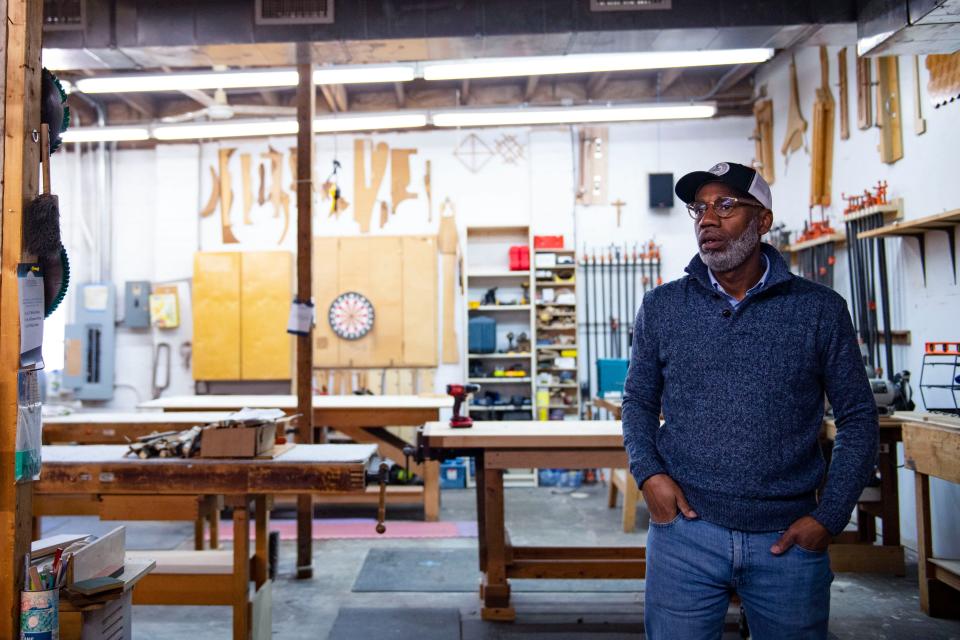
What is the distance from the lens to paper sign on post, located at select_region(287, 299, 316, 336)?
402cm

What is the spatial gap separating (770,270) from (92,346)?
24.4ft

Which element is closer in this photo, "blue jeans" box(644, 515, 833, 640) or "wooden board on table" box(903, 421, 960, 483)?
"blue jeans" box(644, 515, 833, 640)

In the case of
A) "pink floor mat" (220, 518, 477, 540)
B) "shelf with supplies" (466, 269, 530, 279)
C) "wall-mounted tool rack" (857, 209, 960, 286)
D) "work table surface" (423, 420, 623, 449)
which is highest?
"shelf with supplies" (466, 269, 530, 279)

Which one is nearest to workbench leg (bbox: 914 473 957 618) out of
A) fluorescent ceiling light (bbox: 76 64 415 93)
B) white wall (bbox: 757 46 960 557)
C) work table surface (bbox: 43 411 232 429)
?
white wall (bbox: 757 46 960 557)

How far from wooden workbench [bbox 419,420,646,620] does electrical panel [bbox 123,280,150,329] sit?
16.6ft

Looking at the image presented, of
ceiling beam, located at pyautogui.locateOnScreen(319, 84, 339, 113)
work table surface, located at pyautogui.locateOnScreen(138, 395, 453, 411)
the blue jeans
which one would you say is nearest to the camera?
the blue jeans

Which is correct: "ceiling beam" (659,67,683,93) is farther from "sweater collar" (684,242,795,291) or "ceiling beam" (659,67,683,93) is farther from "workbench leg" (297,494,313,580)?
"sweater collar" (684,242,795,291)

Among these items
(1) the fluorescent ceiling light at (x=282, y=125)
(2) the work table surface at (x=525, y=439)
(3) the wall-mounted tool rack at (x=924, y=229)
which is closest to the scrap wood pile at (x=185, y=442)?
(2) the work table surface at (x=525, y=439)

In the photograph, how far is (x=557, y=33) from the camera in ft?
12.7

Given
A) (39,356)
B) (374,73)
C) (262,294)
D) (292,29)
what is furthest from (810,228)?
(39,356)

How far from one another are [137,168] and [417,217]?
3233 mm

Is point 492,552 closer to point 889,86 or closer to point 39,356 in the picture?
point 39,356

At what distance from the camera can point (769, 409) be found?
1577 millimetres

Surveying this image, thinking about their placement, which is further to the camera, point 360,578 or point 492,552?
point 360,578
